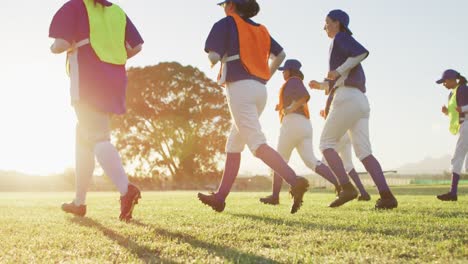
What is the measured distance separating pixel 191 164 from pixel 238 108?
34004mm

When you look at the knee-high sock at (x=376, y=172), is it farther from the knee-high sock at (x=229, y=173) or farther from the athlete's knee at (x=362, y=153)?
the knee-high sock at (x=229, y=173)

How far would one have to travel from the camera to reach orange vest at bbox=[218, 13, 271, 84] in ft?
15.9

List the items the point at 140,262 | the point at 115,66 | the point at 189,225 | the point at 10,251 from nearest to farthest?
the point at 140,262
the point at 10,251
the point at 189,225
the point at 115,66

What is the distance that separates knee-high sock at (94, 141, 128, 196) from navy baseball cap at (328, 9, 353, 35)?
308 cm

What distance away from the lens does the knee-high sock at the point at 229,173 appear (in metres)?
5.27

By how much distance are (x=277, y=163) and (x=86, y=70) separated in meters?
2.03

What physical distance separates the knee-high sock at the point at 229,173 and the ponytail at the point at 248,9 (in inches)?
60.4

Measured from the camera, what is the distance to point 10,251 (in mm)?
3162

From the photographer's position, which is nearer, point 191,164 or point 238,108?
point 238,108

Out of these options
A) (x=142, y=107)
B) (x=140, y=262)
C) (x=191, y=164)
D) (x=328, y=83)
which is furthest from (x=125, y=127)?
(x=140, y=262)

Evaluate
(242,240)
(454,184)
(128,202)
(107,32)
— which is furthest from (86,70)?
(454,184)

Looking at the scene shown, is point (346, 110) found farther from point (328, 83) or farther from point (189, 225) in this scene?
point (189, 225)

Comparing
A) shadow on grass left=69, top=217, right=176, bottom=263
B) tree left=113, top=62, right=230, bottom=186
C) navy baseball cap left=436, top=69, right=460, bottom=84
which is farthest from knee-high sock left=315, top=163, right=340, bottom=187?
tree left=113, top=62, right=230, bottom=186

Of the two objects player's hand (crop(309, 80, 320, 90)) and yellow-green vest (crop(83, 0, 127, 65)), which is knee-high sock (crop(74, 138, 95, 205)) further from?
player's hand (crop(309, 80, 320, 90))
